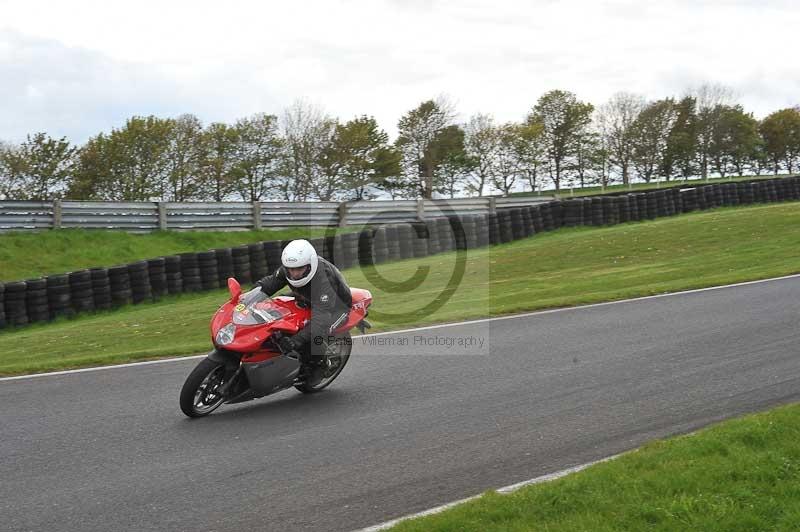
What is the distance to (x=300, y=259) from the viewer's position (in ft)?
26.1

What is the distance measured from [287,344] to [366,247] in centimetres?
1642

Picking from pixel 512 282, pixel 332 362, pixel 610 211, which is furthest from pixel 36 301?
pixel 610 211

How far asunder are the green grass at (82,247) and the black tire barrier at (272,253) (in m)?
4.51

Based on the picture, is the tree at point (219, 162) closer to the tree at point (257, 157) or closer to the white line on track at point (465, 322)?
the tree at point (257, 157)

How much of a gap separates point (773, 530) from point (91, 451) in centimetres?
496

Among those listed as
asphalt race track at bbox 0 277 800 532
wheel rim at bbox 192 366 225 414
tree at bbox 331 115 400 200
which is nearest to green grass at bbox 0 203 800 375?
asphalt race track at bbox 0 277 800 532

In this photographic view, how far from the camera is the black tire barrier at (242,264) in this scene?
68.8ft

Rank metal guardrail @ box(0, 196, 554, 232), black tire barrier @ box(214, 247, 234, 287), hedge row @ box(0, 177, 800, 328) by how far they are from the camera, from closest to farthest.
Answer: hedge row @ box(0, 177, 800, 328) → black tire barrier @ box(214, 247, 234, 287) → metal guardrail @ box(0, 196, 554, 232)

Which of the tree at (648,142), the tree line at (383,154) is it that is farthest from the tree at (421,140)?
the tree at (648,142)

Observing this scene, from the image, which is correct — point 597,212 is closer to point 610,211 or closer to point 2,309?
point 610,211

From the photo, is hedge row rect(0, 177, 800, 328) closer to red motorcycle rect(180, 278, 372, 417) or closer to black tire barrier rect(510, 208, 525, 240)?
black tire barrier rect(510, 208, 525, 240)

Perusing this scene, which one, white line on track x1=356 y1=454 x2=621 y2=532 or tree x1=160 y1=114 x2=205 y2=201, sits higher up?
tree x1=160 y1=114 x2=205 y2=201

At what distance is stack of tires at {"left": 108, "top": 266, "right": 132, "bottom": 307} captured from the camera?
62.1 ft

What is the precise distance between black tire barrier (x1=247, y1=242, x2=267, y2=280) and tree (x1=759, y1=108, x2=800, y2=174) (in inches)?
2688
